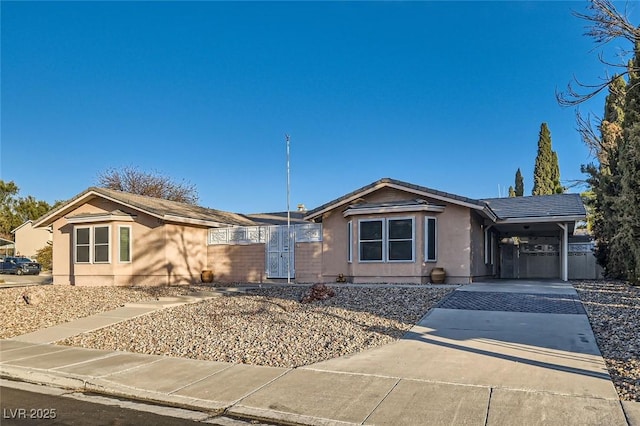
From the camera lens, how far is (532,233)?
25281mm

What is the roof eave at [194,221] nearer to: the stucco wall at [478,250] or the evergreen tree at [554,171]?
the stucco wall at [478,250]

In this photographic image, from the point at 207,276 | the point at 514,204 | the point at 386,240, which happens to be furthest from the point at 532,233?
the point at 207,276

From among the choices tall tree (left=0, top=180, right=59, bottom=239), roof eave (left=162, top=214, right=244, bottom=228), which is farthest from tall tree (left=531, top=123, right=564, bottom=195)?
tall tree (left=0, top=180, right=59, bottom=239)

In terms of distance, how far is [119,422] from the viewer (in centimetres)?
562

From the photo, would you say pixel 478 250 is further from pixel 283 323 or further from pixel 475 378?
pixel 475 378

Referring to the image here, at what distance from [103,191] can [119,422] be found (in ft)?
53.5

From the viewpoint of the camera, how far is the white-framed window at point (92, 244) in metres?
19.7

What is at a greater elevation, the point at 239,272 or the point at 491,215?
the point at 491,215

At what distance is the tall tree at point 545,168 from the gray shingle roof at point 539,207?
1873cm

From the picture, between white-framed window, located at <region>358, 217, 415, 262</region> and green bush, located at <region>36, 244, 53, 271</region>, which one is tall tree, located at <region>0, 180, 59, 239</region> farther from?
white-framed window, located at <region>358, 217, 415, 262</region>

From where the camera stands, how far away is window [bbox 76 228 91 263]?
66.0ft

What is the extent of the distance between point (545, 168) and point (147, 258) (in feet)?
110

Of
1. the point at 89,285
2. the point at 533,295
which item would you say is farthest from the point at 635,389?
the point at 89,285

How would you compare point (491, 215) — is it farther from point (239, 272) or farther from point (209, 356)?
point (209, 356)
